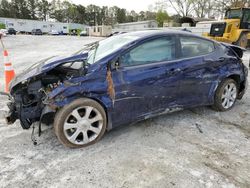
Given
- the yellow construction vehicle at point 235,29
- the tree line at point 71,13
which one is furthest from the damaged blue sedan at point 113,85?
the tree line at point 71,13

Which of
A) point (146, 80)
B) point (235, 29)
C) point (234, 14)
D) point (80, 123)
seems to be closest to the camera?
point (80, 123)

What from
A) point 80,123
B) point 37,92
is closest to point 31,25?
point 37,92

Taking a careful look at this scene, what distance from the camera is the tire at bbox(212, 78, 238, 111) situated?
3.80 metres

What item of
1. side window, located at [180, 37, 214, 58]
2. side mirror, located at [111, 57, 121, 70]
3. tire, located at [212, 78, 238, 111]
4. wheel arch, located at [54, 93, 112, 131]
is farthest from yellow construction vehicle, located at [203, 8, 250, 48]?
wheel arch, located at [54, 93, 112, 131]

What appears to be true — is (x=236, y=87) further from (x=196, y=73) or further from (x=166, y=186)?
(x=166, y=186)

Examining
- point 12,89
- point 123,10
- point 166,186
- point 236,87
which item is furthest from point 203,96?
point 123,10

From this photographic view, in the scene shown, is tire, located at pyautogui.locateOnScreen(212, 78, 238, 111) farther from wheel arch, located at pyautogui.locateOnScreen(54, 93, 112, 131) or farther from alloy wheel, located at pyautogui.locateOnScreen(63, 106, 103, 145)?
alloy wheel, located at pyautogui.locateOnScreen(63, 106, 103, 145)

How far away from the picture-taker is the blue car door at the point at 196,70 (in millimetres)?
3332

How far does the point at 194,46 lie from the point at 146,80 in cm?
116

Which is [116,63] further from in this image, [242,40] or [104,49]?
[242,40]

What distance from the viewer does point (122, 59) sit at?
2871 millimetres

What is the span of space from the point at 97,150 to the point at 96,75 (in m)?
1.00

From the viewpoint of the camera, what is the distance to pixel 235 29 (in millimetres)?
11945

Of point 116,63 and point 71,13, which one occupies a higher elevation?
point 71,13
